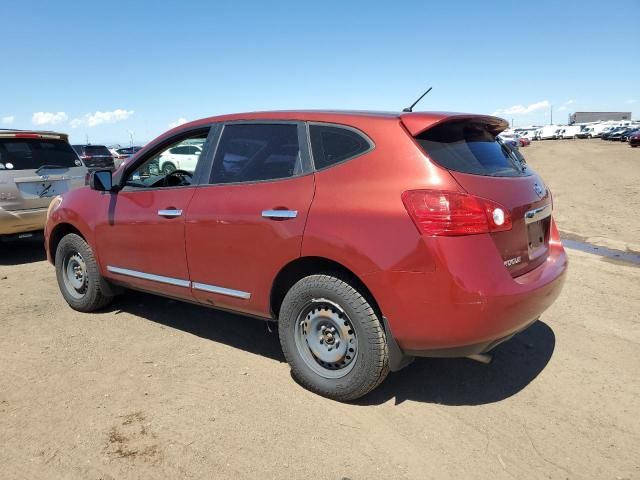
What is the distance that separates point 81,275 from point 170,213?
1.67 meters

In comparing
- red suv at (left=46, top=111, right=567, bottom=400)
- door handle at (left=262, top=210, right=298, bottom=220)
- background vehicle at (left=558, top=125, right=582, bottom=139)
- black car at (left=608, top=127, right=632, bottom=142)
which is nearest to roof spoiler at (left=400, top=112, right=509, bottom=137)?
red suv at (left=46, top=111, right=567, bottom=400)

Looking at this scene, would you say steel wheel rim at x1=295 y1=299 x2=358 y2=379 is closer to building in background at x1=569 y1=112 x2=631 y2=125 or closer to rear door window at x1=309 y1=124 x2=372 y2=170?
rear door window at x1=309 y1=124 x2=372 y2=170

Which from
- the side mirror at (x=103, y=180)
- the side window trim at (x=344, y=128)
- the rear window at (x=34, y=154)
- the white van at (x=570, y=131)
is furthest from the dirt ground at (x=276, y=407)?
the white van at (x=570, y=131)

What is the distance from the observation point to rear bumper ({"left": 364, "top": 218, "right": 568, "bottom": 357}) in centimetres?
273

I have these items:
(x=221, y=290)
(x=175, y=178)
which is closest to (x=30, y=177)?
(x=175, y=178)

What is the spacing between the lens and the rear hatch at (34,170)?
7094 mm

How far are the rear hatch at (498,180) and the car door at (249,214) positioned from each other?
853 mm

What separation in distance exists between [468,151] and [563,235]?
7235 millimetres

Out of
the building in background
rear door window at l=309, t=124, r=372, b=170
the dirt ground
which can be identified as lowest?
the building in background

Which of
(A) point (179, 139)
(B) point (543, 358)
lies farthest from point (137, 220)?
(B) point (543, 358)

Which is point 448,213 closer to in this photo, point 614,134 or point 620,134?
point 620,134

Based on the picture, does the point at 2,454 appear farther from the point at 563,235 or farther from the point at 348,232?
the point at 563,235

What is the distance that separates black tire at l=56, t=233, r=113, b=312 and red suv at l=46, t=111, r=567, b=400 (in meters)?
Answer: 0.91

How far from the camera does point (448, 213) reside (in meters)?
2.74
